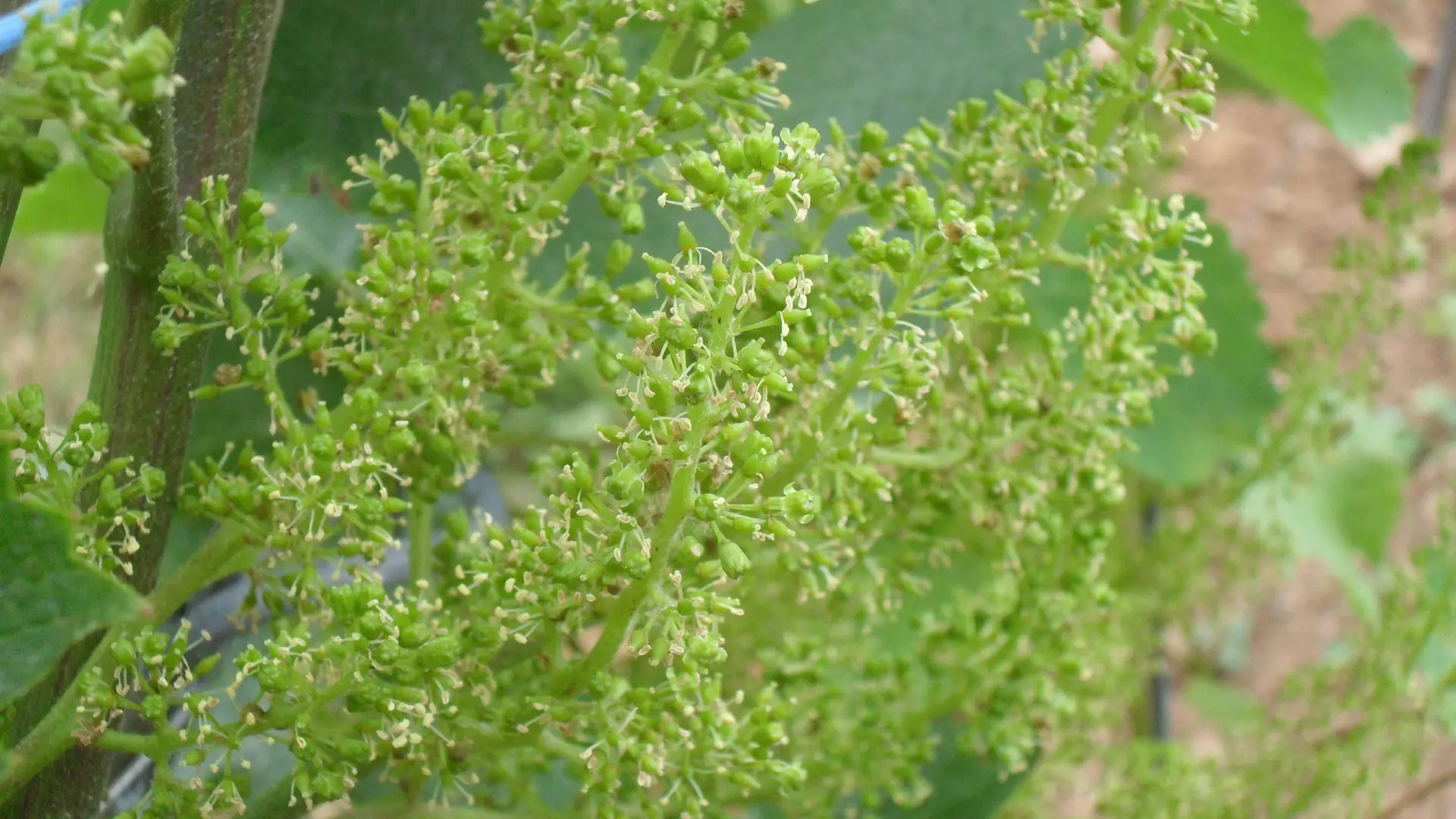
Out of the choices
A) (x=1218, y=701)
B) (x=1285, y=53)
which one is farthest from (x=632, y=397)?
(x=1218, y=701)

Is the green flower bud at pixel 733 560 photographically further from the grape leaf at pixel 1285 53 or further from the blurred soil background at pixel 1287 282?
the blurred soil background at pixel 1287 282

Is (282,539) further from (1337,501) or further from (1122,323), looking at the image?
(1337,501)

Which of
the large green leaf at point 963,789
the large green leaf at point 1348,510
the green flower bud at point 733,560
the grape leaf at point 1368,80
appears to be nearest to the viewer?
the green flower bud at point 733,560

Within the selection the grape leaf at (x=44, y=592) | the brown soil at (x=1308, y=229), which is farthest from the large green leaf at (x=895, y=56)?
the brown soil at (x=1308, y=229)

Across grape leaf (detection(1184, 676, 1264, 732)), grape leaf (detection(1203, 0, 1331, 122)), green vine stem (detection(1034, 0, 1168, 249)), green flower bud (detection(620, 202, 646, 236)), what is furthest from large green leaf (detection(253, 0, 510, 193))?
grape leaf (detection(1184, 676, 1264, 732))

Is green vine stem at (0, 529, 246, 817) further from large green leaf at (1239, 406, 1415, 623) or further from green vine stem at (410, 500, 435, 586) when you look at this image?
large green leaf at (1239, 406, 1415, 623)

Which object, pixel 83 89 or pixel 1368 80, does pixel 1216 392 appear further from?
pixel 83 89
